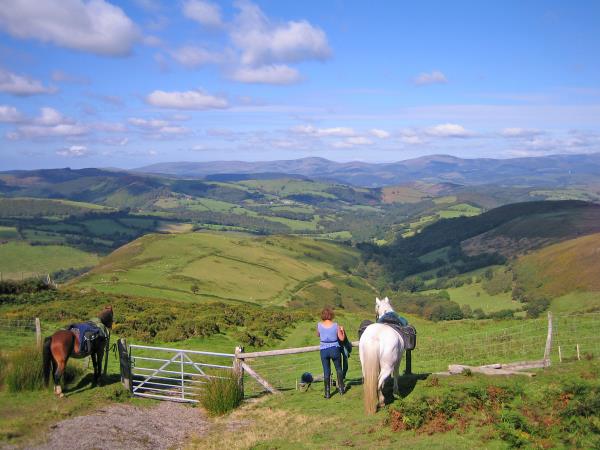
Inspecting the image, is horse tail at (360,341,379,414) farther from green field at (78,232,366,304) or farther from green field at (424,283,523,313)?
green field at (424,283,523,313)

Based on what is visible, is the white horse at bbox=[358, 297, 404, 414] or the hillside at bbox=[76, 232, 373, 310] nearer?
the white horse at bbox=[358, 297, 404, 414]

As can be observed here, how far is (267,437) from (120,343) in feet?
21.4

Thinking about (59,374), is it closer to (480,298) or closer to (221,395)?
(221,395)

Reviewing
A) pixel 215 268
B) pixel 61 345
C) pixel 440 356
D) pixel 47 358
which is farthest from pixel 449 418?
pixel 215 268

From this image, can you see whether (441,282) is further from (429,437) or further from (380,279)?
(429,437)

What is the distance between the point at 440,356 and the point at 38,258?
185m

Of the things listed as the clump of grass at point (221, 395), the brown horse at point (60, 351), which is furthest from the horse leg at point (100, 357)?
the clump of grass at point (221, 395)

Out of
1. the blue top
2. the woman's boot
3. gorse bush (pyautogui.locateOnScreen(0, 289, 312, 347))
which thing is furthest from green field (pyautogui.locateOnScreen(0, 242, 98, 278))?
the blue top

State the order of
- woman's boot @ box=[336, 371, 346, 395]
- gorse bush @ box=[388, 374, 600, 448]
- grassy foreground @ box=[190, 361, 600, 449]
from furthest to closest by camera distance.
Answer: woman's boot @ box=[336, 371, 346, 395] < grassy foreground @ box=[190, 361, 600, 449] < gorse bush @ box=[388, 374, 600, 448]

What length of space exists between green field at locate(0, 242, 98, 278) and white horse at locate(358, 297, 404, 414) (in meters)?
162

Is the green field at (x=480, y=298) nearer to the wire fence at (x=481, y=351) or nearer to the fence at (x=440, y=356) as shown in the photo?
the wire fence at (x=481, y=351)

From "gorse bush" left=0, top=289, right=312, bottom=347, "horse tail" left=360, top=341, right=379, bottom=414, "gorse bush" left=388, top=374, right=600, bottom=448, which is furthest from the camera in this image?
"gorse bush" left=0, top=289, right=312, bottom=347

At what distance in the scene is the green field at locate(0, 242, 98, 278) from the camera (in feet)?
535

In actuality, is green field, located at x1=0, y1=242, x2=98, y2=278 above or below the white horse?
below
